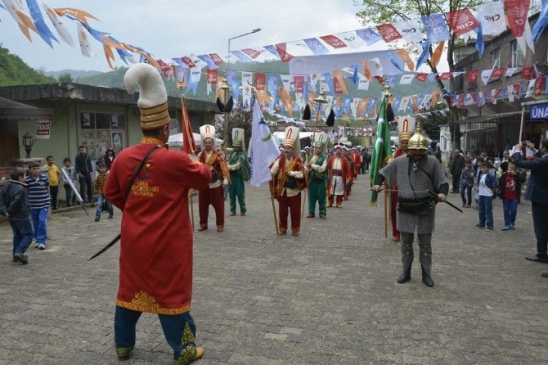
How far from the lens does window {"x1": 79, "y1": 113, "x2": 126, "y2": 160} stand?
50.3 feet

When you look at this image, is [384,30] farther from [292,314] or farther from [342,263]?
[292,314]

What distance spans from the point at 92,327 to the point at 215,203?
4713 mm

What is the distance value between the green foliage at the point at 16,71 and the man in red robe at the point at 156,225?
39246 mm

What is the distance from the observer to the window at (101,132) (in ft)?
50.3

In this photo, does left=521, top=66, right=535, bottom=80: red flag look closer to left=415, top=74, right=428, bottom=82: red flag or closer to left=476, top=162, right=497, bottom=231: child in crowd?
left=415, top=74, right=428, bottom=82: red flag

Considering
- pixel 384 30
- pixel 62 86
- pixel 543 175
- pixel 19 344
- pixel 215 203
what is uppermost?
pixel 384 30

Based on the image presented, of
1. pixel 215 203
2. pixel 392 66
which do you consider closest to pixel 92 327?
pixel 215 203

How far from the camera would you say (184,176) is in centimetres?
342

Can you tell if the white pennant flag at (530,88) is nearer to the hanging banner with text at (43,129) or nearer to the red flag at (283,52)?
the red flag at (283,52)

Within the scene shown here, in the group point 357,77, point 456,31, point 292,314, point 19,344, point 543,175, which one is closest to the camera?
point 19,344

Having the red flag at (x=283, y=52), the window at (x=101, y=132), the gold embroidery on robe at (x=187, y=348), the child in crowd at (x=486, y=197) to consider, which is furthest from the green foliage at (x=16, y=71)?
the gold embroidery on robe at (x=187, y=348)

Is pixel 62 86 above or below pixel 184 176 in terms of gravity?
above

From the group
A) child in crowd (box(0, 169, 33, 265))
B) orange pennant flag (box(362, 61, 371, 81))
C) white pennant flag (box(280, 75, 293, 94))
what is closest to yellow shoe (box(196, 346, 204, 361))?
child in crowd (box(0, 169, 33, 265))

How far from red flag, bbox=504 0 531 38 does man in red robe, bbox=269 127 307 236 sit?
437cm
